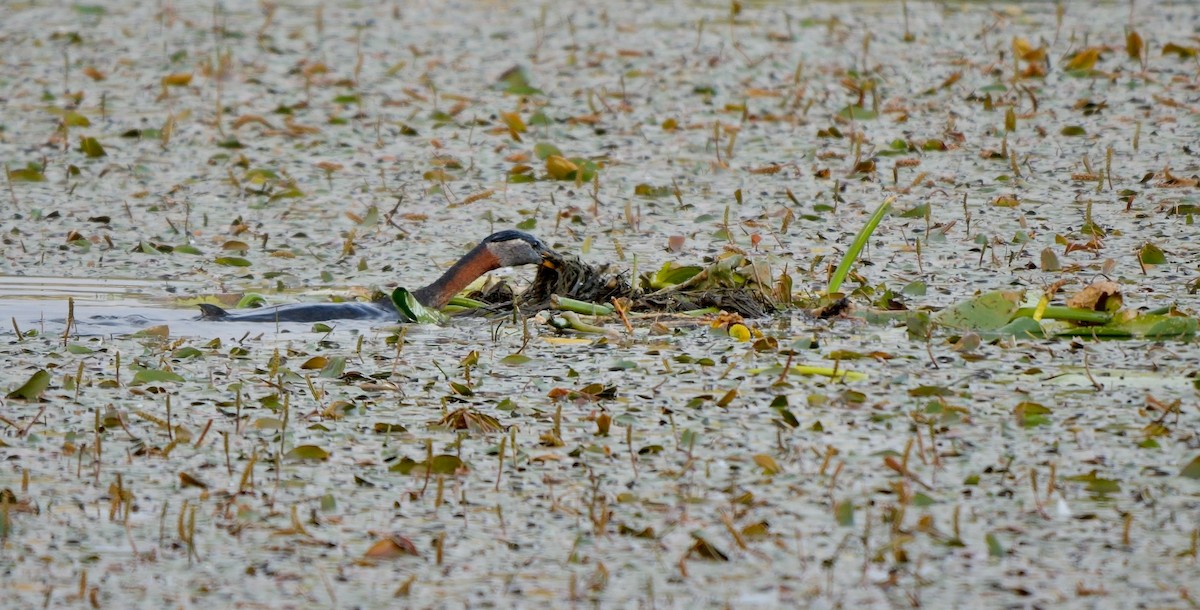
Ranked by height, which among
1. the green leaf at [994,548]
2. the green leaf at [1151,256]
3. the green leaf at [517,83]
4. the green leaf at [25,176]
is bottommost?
the green leaf at [25,176]

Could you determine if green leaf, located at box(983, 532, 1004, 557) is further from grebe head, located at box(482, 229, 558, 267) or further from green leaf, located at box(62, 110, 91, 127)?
green leaf, located at box(62, 110, 91, 127)

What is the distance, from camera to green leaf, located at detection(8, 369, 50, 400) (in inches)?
188

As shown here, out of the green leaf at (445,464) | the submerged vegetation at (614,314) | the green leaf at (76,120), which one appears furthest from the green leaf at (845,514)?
the green leaf at (76,120)

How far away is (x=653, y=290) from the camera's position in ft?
20.2

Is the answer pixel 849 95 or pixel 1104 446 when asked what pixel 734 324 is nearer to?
pixel 1104 446

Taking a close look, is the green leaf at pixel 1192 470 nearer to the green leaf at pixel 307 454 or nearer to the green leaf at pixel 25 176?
the green leaf at pixel 307 454

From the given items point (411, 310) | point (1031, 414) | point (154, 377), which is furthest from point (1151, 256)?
point (154, 377)

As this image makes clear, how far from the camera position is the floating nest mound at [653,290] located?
5.86 meters

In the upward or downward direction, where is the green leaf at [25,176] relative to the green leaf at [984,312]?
downward

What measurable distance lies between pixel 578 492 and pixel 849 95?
5868 mm

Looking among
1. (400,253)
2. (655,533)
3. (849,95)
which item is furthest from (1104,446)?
(849,95)

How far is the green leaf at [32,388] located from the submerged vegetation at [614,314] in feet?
0.05

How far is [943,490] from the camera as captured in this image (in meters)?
3.94

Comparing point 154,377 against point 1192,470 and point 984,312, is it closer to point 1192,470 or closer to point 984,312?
point 984,312
